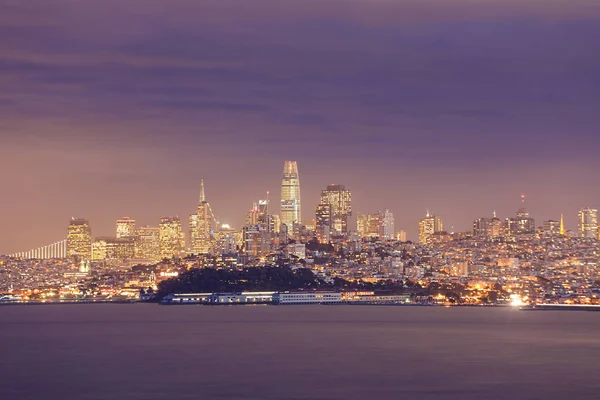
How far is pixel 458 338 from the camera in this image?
3580 inches

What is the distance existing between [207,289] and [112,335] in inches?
3395

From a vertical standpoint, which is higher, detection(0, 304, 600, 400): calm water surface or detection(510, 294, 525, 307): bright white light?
detection(510, 294, 525, 307): bright white light

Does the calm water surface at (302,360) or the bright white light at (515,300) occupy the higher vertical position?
the bright white light at (515,300)

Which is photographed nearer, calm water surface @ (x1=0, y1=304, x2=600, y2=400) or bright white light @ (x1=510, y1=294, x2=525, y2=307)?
calm water surface @ (x1=0, y1=304, x2=600, y2=400)

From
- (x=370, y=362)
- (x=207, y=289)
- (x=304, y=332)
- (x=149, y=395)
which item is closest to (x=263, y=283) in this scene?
(x=207, y=289)

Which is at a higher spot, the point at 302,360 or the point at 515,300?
the point at 515,300

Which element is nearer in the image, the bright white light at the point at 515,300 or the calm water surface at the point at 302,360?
the calm water surface at the point at 302,360

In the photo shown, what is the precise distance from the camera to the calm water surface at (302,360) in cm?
5919

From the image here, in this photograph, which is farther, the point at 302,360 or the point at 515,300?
the point at 515,300

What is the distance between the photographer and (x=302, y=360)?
7306cm

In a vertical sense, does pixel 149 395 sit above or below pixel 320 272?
below

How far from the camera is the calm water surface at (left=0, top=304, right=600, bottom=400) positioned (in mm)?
59188

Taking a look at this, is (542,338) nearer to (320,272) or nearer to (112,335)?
(112,335)

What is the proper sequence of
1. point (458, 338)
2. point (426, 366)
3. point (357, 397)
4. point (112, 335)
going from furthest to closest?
point (112, 335) < point (458, 338) < point (426, 366) < point (357, 397)
